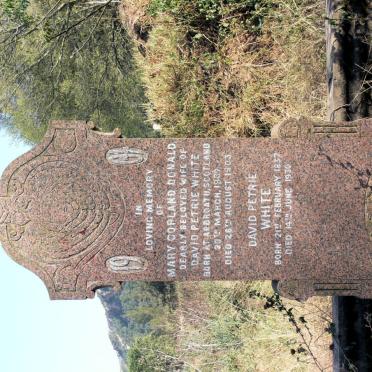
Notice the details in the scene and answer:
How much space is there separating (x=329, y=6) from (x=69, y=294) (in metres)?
4.88

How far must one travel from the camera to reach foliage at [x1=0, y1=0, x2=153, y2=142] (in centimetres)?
1359

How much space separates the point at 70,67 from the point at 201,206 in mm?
10349

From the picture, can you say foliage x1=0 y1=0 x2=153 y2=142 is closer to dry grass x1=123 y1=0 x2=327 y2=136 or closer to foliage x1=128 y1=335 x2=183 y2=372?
dry grass x1=123 y1=0 x2=327 y2=136

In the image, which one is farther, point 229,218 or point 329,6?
point 329,6

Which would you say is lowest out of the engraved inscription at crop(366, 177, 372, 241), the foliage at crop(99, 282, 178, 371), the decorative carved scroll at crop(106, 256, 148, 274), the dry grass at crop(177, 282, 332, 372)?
the foliage at crop(99, 282, 178, 371)

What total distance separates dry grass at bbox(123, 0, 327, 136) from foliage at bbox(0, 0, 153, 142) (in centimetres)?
443

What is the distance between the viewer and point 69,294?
615 centimetres

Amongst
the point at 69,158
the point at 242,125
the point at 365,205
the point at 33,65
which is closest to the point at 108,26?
the point at 33,65

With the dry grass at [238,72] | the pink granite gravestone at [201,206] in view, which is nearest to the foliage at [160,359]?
the dry grass at [238,72]

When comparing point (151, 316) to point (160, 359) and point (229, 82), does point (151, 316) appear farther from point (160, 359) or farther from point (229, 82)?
point (229, 82)

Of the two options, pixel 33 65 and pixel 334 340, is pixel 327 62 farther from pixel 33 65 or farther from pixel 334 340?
pixel 33 65

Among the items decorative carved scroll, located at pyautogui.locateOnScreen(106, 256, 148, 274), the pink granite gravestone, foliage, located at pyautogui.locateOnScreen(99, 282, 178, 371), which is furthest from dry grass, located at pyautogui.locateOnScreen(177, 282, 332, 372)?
decorative carved scroll, located at pyautogui.locateOnScreen(106, 256, 148, 274)

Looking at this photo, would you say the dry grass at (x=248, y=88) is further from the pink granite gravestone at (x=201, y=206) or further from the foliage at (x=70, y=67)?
the foliage at (x=70, y=67)

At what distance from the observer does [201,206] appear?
19.7 ft
